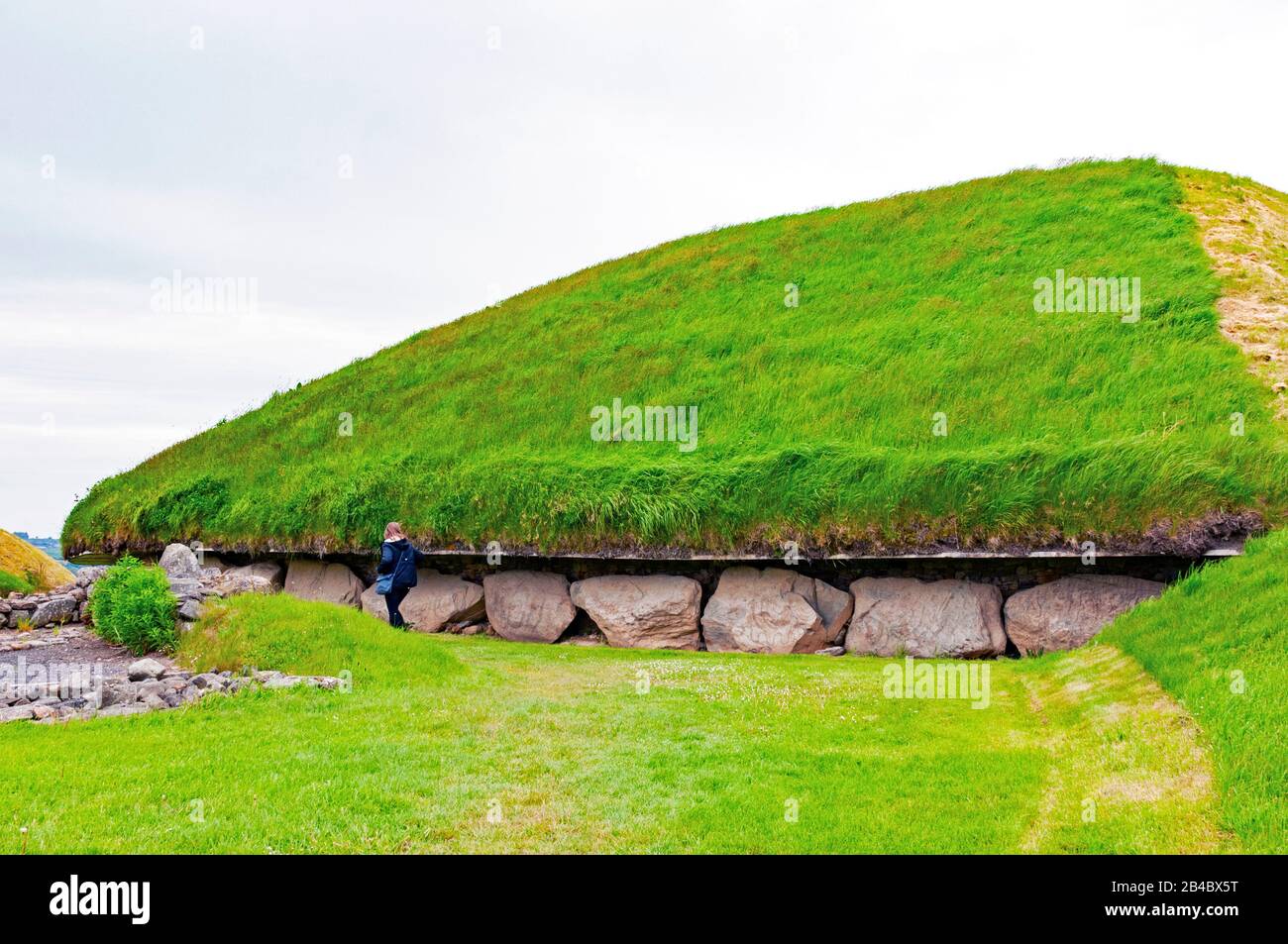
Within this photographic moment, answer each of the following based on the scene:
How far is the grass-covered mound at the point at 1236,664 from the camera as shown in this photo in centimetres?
622

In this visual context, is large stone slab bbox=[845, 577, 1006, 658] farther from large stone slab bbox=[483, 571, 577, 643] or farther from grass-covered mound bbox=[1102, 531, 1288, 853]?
large stone slab bbox=[483, 571, 577, 643]

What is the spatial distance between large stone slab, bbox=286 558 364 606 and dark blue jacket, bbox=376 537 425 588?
246cm

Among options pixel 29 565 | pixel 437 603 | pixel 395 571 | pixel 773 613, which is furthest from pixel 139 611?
pixel 29 565

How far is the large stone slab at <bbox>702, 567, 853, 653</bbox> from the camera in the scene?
14.1 metres

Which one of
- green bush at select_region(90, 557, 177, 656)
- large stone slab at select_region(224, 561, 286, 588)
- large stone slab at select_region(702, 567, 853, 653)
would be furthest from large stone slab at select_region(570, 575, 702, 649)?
large stone slab at select_region(224, 561, 286, 588)

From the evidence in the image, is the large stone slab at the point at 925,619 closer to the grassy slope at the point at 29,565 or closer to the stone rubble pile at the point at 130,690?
the stone rubble pile at the point at 130,690

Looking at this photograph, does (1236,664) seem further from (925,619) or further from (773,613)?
(773,613)

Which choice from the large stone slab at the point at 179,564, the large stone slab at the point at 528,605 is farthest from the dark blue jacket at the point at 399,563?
the large stone slab at the point at 179,564

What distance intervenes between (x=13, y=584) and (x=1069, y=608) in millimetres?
19198

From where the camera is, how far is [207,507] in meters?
19.5

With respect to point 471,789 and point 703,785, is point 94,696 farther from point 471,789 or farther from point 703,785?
point 703,785

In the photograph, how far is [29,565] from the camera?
63.9ft

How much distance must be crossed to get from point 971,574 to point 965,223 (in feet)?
46.4

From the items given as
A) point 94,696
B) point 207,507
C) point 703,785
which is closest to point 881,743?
point 703,785
